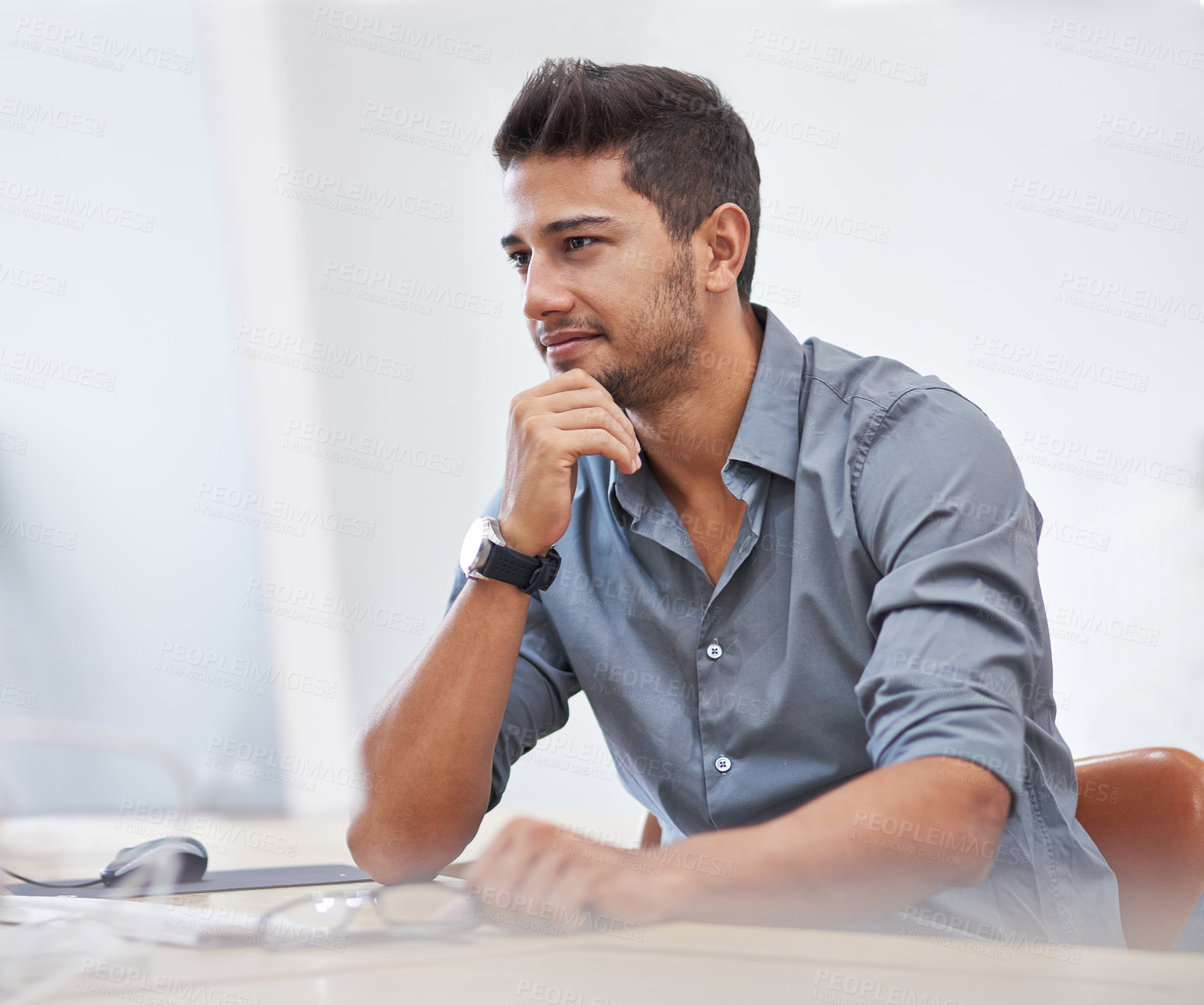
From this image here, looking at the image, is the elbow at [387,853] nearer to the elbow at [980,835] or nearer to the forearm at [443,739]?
the forearm at [443,739]

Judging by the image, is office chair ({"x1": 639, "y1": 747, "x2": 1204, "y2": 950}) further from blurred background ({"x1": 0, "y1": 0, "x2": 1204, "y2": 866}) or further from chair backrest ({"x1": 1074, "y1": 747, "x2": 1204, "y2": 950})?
blurred background ({"x1": 0, "y1": 0, "x2": 1204, "y2": 866})

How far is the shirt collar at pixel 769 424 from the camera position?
3.97ft

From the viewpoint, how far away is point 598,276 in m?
1.32

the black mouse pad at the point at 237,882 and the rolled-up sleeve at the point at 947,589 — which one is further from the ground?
the rolled-up sleeve at the point at 947,589

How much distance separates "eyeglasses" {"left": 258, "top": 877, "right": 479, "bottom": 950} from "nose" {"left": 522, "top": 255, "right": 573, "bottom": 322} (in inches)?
29.8

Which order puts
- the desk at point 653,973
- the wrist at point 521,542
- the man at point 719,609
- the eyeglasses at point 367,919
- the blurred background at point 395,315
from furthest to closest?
the blurred background at point 395,315 → the wrist at point 521,542 → the man at point 719,609 → the eyeglasses at point 367,919 → the desk at point 653,973

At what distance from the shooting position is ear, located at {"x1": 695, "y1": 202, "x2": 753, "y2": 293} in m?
1.42

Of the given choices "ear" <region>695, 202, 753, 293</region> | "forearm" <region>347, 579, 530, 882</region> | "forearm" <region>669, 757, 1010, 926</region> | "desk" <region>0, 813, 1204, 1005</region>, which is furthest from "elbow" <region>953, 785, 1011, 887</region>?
"ear" <region>695, 202, 753, 293</region>

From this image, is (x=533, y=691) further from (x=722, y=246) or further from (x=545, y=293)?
(x=722, y=246)

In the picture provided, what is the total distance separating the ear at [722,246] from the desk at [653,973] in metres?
0.95

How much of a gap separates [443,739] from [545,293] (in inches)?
23.2

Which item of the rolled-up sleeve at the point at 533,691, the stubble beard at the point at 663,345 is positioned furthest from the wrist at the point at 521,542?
the stubble beard at the point at 663,345

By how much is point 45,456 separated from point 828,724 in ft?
7.66

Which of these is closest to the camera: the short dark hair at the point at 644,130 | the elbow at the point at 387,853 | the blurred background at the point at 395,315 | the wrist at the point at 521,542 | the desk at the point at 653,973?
the desk at the point at 653,973
